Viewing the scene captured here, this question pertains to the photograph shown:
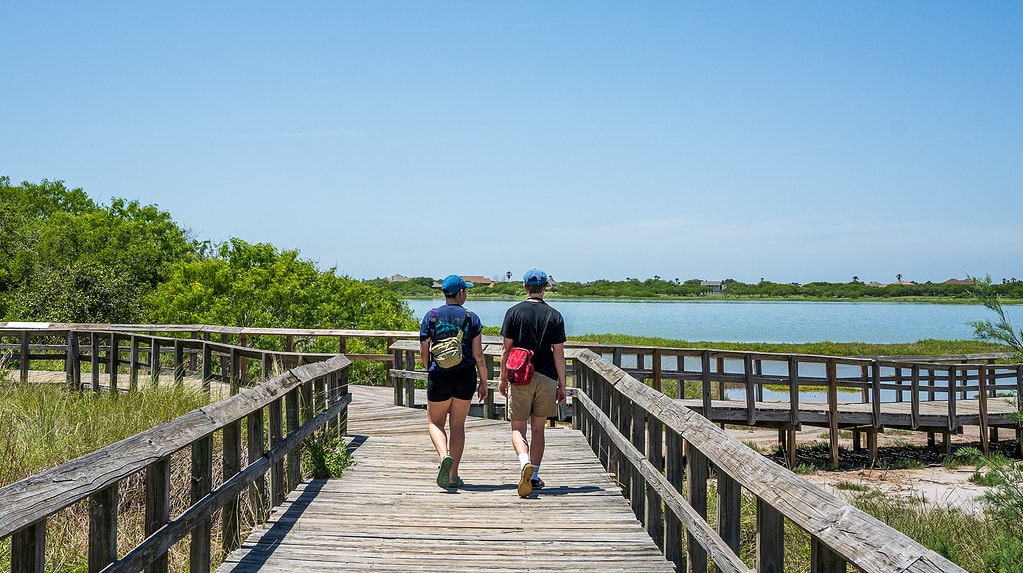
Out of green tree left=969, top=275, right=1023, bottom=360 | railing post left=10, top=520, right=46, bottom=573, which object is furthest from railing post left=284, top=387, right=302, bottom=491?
green tree left=969, top=275, right=1023, bottom=360

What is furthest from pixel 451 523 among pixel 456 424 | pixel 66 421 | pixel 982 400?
pixel 982 400

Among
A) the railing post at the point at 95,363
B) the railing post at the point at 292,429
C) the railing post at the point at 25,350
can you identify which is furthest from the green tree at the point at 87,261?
the railing post at the point at 292,429

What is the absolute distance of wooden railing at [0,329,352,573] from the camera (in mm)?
2756

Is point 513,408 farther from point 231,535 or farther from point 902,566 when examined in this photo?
point 902,566

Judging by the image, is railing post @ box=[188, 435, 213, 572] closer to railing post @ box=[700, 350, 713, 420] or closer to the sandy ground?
the sandy ground

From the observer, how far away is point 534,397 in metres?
6.82

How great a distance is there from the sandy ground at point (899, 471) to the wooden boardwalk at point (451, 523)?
563cm

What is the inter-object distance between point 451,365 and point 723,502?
311 centimetres

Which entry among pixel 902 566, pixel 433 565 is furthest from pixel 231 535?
pixel 902 566

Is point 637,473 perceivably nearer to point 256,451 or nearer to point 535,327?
point 535,327

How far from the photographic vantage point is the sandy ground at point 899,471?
1205cm

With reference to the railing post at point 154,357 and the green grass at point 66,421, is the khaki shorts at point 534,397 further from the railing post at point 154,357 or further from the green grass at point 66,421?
the railing post at point 154,357

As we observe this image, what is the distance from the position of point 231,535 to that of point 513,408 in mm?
2460

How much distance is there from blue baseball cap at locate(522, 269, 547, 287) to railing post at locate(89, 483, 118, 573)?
12.6 feet
